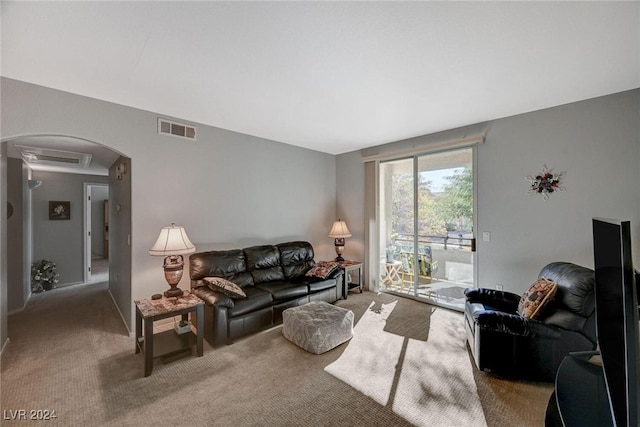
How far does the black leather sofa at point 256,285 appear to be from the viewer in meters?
2.92

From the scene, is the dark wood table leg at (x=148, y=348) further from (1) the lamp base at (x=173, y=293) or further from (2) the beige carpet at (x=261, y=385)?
(1) the lamp base at (x=173, y=293)

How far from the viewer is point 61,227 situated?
538 centimetres

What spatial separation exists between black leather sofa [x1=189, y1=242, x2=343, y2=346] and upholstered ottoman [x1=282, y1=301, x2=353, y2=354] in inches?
14.5

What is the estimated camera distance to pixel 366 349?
2807 millimetres

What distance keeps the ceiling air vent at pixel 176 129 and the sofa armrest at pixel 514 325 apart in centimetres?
401

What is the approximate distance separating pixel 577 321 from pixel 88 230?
793cm

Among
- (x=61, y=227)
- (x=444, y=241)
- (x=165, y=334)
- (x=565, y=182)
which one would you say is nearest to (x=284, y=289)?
(x=165, y=334)

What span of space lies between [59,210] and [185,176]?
3982mm

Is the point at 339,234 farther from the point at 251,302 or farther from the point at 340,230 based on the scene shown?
the point at 251,302

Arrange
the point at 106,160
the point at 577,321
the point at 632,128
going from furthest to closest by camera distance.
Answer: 1. the point at 106,160
2. the point at 632,128
3. the point at 577,321

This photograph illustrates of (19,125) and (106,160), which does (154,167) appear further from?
(106,160)

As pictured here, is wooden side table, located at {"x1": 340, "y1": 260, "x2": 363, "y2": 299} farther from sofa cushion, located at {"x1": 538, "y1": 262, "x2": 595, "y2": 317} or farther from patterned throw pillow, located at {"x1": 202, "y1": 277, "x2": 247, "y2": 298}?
sofa cushion, located at {"x1": 538, "y1": 262, "x2": 595, "y2": 317}

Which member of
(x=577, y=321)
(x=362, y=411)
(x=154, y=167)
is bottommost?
(x=362, y=411)

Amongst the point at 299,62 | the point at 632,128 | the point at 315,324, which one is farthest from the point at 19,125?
the point at 632,128
